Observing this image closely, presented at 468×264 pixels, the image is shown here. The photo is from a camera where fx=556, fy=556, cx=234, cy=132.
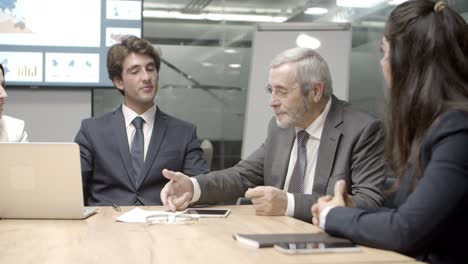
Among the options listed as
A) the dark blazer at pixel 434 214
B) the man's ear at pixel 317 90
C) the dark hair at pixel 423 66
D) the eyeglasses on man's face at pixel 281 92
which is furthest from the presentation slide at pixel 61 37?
the dark blazer at pixel 434 214

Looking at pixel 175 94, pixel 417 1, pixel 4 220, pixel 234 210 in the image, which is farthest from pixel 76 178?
pixel 175 94

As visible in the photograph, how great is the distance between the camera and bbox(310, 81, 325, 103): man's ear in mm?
2562

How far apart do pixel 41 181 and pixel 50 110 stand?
8.62 feet

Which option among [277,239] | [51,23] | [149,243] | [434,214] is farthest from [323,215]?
[51,23]

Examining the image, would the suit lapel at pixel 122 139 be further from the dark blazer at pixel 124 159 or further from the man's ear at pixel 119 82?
the man's ear at pixel 119 82

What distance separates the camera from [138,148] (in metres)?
2.98

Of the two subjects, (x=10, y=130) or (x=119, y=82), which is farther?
(x=119, y=82)

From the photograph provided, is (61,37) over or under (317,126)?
over

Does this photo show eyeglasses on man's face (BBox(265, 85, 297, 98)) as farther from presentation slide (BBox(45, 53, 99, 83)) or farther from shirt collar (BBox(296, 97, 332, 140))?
presentation slide (BBox(45, 53, 99, 83))

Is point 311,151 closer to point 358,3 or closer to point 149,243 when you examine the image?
point 149,243

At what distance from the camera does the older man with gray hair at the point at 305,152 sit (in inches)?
90.8

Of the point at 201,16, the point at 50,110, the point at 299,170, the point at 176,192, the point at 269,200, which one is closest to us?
the point at 269,200

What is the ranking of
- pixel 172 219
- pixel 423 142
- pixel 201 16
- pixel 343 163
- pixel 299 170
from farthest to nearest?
pixel 201 16 → pixel 299 170 → pixel 343 163 → pixel 172 219 → pixel 423 142

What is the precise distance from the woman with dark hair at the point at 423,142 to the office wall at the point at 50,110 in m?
3.19
